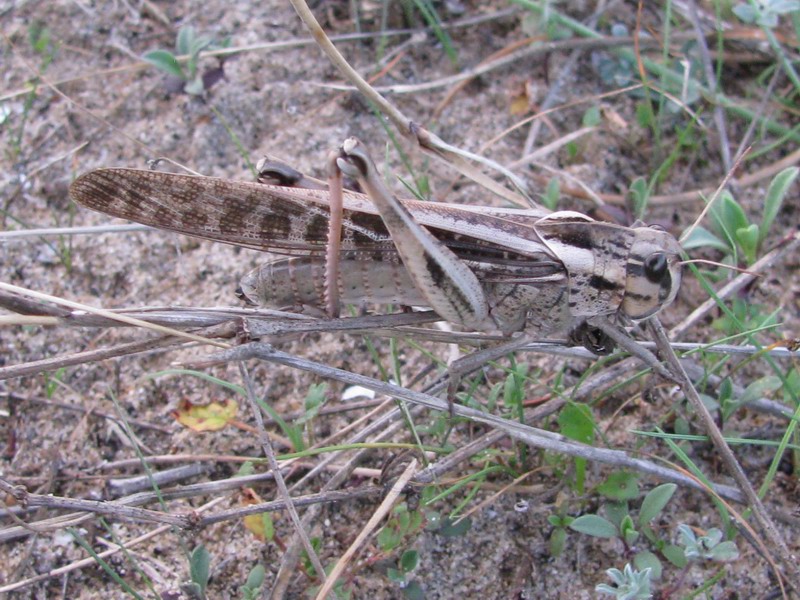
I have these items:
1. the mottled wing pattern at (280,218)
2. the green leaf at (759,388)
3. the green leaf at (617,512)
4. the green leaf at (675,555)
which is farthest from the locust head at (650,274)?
the green leaf at (675,555)

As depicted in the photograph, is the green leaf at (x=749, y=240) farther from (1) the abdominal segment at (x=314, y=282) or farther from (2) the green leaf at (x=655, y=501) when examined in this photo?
(1) the abdominal segment at (x=314, y=282)

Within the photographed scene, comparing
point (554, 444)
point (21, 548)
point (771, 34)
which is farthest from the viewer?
point (771, 34)

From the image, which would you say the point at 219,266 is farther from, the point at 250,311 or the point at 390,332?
the point at 390,332

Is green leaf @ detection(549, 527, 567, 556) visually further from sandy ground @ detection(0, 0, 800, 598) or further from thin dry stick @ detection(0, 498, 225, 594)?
thin dry stick @ detection(0, 498, 225, 594)

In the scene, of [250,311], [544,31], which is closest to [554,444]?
[250,311]

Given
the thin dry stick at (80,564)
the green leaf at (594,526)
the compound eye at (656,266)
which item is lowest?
the thin dry stick at (80,564)

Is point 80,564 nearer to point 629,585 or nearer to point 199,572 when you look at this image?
point 199,572
